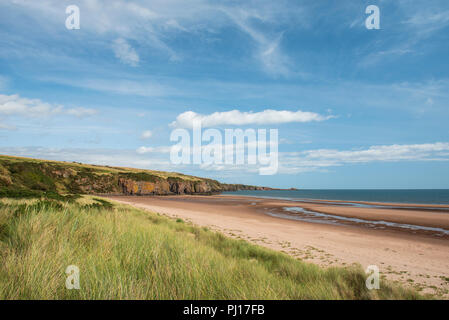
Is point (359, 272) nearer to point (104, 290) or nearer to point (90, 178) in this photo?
point (104, 290)

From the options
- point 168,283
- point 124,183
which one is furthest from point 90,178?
point 168,283

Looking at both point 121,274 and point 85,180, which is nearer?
point 121,274

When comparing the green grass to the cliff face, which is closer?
the green grass

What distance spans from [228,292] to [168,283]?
0.94m

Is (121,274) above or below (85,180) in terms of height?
above

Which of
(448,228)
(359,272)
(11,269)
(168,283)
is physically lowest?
(448,228)

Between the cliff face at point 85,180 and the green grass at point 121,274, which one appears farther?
the cliff face at point 85,180

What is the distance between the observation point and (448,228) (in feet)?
72.0

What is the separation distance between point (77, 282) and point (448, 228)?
2934 cm

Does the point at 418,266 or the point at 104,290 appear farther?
the point at 418,266

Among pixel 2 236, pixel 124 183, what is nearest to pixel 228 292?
pixel 2 236

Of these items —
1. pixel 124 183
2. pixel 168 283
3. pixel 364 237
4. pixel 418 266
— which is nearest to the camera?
pixel 168 283

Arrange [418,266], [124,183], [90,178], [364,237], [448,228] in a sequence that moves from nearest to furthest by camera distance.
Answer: [418,266], [364,237], [448,228], [90,178], [124,183]
